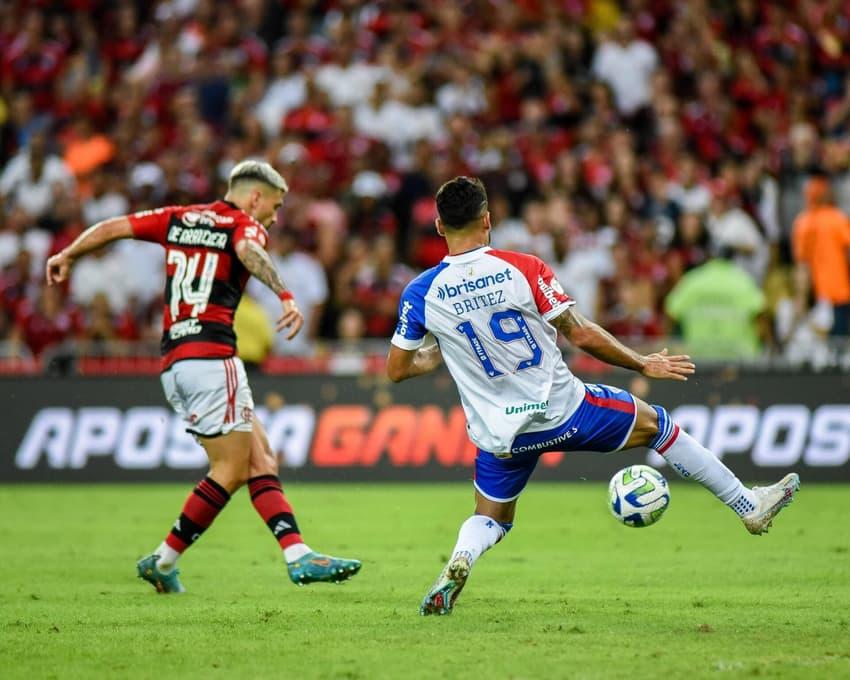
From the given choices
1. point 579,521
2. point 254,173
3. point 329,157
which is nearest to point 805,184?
point 329,157


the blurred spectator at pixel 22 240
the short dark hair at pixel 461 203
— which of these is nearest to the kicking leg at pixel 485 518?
the short dark hair at pixel 461 203

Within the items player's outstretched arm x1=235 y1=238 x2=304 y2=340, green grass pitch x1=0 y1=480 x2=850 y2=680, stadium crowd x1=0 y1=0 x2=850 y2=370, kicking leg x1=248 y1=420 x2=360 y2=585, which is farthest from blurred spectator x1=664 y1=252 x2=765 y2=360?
player's outstretched arm x1=235 y1=238 x2=304 y2=340

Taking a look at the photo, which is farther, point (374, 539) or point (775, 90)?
point (775, 90)

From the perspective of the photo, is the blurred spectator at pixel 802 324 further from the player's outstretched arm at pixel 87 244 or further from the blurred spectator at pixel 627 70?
the player's outstretched arm at pixel 87 244

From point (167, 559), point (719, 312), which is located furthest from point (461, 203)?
point (719, 312)

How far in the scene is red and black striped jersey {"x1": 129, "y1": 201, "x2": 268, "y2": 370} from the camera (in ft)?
30.0

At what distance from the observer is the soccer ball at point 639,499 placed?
326 inches

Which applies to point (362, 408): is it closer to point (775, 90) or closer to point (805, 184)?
point (805, 184)

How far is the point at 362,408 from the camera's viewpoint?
1709cm

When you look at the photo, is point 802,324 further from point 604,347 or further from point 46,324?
point 604,347

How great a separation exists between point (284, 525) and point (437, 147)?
39.6 ft

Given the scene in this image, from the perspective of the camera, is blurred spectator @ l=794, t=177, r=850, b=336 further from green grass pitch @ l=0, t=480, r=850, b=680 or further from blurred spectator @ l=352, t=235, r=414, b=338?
blurred spectator @ l=352, t=235, r=414, b=338

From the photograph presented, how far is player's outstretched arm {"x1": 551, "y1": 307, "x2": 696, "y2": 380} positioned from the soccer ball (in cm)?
77

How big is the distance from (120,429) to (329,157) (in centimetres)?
538
